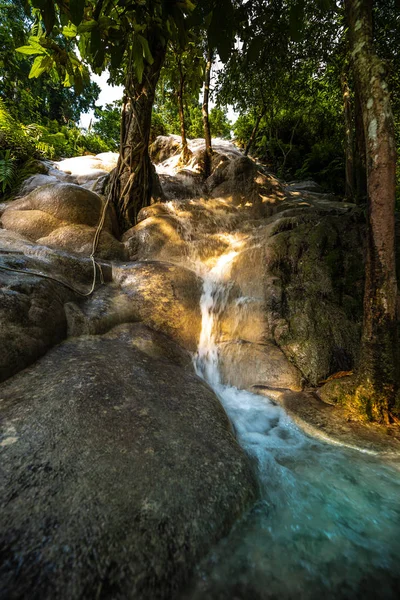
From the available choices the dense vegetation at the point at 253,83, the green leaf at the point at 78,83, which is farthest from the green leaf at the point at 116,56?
the green leaf at the point at 78,83

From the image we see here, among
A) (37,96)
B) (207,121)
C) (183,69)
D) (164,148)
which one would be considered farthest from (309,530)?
(37,96)

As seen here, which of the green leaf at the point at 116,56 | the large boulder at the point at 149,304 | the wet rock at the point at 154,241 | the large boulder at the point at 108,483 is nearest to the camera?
the large boulder at the point at 108,483

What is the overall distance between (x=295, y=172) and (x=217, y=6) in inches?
513

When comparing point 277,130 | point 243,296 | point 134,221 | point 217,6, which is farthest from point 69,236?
point 277,130

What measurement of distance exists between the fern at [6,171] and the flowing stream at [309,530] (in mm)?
6720

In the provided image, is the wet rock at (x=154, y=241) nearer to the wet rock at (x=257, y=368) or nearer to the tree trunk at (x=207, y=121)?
the wet rock at (x=257, y=368)

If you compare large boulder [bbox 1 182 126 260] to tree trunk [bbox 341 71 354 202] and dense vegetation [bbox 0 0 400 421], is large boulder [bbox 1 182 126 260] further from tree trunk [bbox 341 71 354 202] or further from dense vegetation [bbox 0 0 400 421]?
tree trunk [bbox 341 71 354 202]

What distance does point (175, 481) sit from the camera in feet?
4.89

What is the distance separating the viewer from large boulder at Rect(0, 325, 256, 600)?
1.05 metres

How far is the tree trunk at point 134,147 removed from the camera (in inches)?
219

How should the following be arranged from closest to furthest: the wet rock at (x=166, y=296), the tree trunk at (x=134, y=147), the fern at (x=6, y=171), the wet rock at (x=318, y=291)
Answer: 1. the wet rock at (x=318, y=291)
2. the wet rock at (x=166, y=296)
3. the tree trunk at (x=134, y=147)
4. the fern at (x=6, y=171)

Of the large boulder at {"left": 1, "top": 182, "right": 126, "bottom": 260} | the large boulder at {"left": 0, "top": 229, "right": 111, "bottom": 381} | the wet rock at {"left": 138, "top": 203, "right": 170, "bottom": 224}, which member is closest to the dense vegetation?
the wet rock at {"left": 138, "top": 203, "right": 170, "bottom": 224}

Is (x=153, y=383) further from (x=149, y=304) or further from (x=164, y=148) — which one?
(x=164, y=148)

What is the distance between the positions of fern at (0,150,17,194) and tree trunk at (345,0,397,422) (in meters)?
6.51
